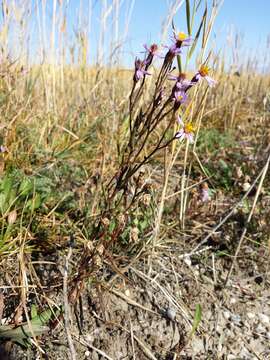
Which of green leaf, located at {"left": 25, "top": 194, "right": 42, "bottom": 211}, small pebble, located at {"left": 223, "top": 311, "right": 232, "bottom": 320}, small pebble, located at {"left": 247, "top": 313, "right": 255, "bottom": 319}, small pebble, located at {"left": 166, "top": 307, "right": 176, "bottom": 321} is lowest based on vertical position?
small pebble, located at {"left": 247, "top": 313, "right": 255, "bottom": 319}

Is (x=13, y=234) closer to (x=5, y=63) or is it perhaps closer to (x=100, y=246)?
(x=100, y=246)

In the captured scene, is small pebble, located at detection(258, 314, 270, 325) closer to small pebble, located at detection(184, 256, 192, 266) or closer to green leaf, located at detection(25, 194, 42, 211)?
small pebble, located at detection(184, 256, 192, 266)

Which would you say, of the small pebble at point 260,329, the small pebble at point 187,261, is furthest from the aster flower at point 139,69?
the small pebble at point 260,329

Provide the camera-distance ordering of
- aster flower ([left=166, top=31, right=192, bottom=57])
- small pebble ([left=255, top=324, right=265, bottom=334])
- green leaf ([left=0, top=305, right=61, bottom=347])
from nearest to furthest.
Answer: aster flower ([left=166, top=31, right=192, bottom=57]) → green leaf ([left=0, top=305, right=61, bottom=347]) → small pebble ([left=255, top=324, right=265, bottom=334])

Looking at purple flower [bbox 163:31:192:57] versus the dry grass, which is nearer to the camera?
purple flower [bbox 163:31:192:57]

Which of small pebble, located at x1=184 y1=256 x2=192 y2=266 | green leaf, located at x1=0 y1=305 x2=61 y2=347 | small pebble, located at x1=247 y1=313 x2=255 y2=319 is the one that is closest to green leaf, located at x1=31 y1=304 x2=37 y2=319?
green leaf, located at x1=0 y1=305 x2=61 y2=347

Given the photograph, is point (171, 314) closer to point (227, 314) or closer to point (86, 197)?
point (227, 314)

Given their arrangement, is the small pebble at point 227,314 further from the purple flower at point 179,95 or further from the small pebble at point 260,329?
the purple flower at point 179,95

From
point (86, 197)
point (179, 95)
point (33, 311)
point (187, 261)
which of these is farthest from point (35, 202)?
point (179, 95)

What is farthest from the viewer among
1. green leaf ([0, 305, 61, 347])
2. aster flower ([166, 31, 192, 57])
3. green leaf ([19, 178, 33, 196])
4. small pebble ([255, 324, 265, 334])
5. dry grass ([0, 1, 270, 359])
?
green leaf ([19, 178, 33, 196])

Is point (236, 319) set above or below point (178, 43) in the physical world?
below

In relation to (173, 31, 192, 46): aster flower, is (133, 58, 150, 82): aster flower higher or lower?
lower

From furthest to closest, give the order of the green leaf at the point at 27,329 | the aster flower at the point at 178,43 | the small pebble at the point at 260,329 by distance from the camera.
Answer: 1. the small pebble at the point at 260,329
2. the green leaf at the point at 27,329
3. the aster flower at the point at 178,43

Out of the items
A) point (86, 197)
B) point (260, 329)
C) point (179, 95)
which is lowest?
point (260, 329)
